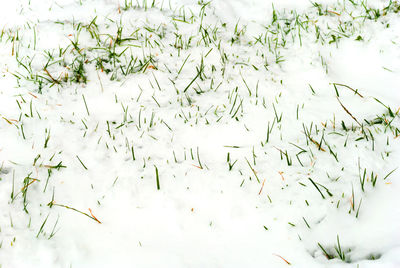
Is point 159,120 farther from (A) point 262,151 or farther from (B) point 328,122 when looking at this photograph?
(B) point 328,122

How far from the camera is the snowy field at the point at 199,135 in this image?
1.78 m

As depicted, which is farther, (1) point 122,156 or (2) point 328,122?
(2) point 328,122

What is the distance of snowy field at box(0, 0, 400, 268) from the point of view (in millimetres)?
1783

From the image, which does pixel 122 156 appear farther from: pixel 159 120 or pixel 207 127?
pixel 207 127

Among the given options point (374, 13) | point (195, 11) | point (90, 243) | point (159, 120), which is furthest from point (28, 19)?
point (374, 13)

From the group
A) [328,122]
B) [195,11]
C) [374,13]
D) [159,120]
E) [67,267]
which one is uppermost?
[374,13]

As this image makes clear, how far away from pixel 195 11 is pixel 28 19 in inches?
59.7

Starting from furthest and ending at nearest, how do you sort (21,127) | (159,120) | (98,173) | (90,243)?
(159,120) < (21,127) < (98,173) < (90,243)

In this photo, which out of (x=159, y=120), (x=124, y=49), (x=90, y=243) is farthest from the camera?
(x=124, y=49)

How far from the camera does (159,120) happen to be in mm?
2410

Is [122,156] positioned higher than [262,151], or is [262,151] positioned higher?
[262,151]

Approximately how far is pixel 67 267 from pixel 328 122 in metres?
1.73

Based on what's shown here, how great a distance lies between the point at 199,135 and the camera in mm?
2322

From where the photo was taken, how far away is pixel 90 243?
70.9 inches
